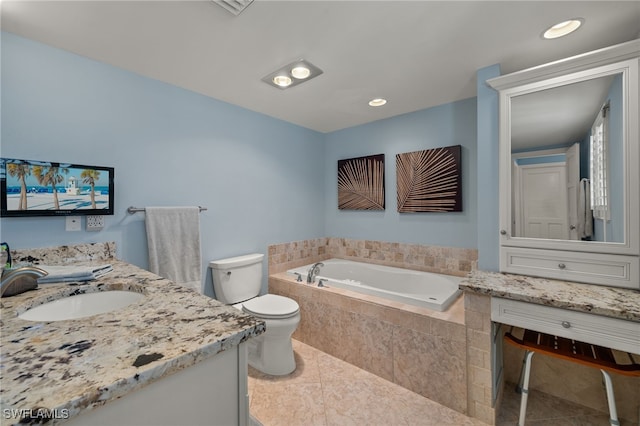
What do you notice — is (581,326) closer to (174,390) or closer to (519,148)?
(519,148)

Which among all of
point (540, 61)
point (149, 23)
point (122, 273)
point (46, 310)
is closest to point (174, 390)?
point (46, 310)

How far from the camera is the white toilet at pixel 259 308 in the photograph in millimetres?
2090

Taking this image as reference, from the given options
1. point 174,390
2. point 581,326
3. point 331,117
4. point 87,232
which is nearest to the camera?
point 174,390

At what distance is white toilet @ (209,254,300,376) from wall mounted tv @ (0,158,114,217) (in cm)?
99

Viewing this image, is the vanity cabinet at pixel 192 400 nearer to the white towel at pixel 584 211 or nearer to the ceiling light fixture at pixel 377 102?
the white towel at pixel 584 211

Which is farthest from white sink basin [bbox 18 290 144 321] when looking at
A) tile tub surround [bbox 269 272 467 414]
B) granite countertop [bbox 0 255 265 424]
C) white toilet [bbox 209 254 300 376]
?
tile tub surround [bbox 269 272 467 414]

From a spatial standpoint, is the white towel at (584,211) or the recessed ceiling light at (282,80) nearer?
the white towel at (584,211)

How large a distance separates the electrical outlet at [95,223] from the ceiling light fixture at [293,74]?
152 centimetres

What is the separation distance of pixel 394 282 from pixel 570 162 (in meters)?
1.75

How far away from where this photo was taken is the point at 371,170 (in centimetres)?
315

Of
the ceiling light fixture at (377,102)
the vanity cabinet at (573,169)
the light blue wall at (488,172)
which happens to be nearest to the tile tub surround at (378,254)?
the light blue wall at (488,172)

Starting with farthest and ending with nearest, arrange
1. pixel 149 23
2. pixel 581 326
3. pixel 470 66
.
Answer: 1. pixel 470 66
2. pixel 149 23
3. pixel 581 326

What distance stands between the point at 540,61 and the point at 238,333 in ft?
7.98

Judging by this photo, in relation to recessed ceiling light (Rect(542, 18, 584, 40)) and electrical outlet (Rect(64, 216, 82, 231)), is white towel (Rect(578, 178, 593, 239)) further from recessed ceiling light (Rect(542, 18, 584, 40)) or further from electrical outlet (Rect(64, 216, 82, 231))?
electrical outlet (Rect(64, 216, 82, 231))
